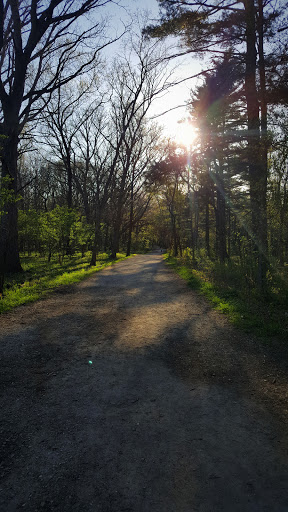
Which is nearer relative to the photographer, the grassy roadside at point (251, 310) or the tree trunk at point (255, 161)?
the grassy roadside at point (251, 310)

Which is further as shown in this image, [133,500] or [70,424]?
[70,424]

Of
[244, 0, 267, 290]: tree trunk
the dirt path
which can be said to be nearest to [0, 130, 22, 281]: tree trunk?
the dirt path

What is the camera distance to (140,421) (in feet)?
8.59

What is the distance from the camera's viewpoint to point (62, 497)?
1831 millimetres

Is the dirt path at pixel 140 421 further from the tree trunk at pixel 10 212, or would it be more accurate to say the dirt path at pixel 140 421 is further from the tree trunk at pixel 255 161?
the tree trunk at pixel 10 212

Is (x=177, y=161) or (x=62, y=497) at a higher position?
(x=177, y=161)

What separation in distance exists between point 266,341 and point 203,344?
1.07 metres

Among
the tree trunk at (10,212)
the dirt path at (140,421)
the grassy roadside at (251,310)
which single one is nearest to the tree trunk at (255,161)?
the grassy roadside at (251,310)

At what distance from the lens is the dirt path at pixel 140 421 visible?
1.87 metres

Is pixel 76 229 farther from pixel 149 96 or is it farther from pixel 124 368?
pixel 124 368

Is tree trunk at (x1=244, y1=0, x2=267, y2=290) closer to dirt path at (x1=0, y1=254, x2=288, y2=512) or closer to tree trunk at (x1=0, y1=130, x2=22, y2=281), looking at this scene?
dirt path at (x1=0, y1=254, x2=288, y2=512)

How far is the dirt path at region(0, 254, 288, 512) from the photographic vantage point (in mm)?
1868

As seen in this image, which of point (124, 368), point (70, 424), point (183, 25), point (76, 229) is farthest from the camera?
point (76, 229)

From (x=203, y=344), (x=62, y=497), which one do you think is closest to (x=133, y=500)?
(x=62, y=497)
